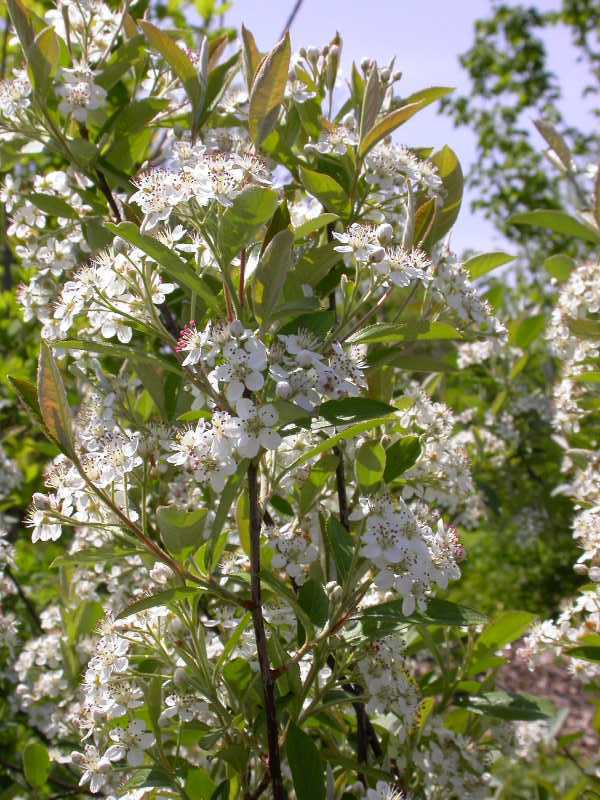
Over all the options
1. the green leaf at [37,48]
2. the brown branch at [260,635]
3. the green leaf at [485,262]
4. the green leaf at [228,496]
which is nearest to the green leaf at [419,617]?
the brown branch at [260,635]

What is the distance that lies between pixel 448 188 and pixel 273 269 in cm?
61

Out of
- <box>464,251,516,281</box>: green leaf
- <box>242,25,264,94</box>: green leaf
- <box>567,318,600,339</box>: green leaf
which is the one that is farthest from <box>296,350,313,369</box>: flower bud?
<box>567,318,600,339</box>: green leaf

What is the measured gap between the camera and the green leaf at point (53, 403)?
1.24m

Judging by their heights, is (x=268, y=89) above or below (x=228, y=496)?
above

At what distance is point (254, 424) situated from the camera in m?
1.22

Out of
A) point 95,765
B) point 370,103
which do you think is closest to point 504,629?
point 95,765

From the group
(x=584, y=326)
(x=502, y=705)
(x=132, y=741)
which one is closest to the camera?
(x=132, y=741)

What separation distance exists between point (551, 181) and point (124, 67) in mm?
7622

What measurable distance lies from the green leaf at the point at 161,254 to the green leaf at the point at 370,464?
14.6 inches

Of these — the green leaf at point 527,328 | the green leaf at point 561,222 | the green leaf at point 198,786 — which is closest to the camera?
the green leaf at point 198,786

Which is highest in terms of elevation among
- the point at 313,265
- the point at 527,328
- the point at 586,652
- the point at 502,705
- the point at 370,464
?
the point at 527,328

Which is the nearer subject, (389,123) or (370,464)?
Result: (370,464)

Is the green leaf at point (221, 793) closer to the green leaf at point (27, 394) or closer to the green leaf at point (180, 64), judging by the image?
the green leaf at point (27, 394)

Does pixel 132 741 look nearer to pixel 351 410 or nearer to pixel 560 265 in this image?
pixel 351 410
